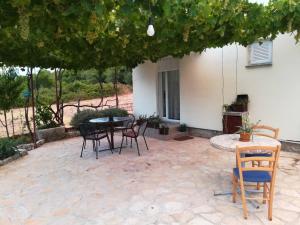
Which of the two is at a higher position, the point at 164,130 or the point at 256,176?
the point at 256,176

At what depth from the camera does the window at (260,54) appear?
20.3 ft

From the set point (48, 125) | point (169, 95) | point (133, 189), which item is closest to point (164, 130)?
point (169, 95)

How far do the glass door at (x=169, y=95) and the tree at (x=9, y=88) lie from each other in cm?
465

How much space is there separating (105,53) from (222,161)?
3.48 meters

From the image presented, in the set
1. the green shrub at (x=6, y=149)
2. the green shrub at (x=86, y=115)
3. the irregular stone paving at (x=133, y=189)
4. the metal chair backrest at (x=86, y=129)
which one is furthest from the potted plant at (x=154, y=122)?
the green shrub at (x=6, y=149)

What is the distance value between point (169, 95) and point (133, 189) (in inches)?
221

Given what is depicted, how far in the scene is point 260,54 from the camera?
6363 mm

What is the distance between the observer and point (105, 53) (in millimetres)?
5957

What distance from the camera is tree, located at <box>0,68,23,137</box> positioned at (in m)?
7.26

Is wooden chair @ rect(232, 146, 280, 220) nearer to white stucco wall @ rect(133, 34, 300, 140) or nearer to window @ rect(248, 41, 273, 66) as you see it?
white stucco wall @ rect(133, 34, 300, 140)

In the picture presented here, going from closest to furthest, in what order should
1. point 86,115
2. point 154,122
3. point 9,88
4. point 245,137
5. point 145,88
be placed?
point 245,137 < point 9,88 < point 154,122 < point 86,115 < point 145,88

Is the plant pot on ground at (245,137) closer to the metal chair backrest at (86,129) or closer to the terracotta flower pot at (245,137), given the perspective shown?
the terracotta flower pot at (245,137)

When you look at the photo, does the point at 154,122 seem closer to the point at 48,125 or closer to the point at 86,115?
the point at 86,115

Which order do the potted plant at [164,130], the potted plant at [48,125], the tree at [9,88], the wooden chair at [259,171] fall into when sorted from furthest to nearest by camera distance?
the potted plant at [48,125] < the potted plant at [164,130] < the tree at [9,88] < the wooden chair at [259,171]
